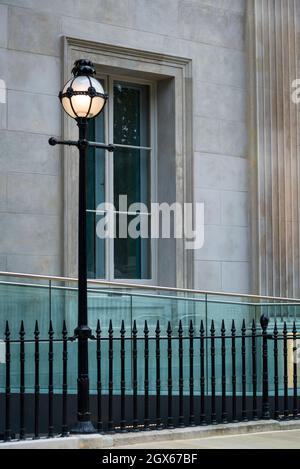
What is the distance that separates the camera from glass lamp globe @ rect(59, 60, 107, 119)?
33.3 ft

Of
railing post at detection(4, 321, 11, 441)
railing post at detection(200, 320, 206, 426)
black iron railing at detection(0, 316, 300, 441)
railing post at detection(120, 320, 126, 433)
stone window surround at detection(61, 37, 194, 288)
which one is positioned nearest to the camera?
railing post at detection(4, 321, 11, 441)

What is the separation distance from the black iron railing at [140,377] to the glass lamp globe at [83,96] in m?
2.38

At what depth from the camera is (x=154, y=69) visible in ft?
48.3

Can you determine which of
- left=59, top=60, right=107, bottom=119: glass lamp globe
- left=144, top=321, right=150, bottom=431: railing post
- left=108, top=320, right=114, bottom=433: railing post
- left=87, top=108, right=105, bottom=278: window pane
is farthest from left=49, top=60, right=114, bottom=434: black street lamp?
left=87, top=108, right=105, bottom=278: window pane

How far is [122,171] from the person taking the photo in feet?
48.6

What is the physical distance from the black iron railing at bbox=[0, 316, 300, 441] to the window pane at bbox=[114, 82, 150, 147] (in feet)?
12.2

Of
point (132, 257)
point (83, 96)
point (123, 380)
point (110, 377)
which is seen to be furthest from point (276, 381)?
point (83, 96)

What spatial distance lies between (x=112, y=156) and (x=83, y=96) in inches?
177

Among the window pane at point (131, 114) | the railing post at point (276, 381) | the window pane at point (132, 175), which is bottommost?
the railing post at point (276, 381)

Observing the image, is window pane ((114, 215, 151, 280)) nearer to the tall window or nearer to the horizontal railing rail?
the tall window

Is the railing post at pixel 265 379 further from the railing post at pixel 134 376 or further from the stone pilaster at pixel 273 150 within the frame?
the stone pilaster at pixel 273 150

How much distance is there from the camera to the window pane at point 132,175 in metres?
14.7

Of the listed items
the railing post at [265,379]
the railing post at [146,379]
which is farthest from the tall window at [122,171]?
the railing post at [146,379]
